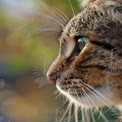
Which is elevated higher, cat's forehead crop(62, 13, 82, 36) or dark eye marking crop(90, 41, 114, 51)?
cat's forehead crop(62, 13, 82, 36)

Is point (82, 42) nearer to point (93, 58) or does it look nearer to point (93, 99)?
point (93, 58)

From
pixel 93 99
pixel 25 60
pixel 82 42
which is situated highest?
pixel 25 60

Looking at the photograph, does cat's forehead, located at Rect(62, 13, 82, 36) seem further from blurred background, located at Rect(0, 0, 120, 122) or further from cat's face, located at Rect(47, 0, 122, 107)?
blurred background, located at Rect(0, 0, 120, 122)

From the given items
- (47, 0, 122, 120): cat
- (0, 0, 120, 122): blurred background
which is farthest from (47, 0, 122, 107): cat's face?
(0, 0, 120, 122): blurred background

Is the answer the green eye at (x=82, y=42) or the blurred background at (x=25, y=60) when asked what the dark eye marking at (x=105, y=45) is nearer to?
the green eye at (x=82, y=42)

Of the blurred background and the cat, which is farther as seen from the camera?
the blurred background

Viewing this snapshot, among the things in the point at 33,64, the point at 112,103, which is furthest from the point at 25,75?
the point at 112,103

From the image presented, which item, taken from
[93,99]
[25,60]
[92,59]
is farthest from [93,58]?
[25,60]
